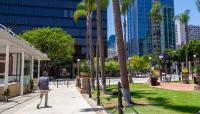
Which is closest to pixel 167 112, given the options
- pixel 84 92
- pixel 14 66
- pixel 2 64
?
pixel 84 92

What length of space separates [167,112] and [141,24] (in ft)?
395

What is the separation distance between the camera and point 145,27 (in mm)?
137250

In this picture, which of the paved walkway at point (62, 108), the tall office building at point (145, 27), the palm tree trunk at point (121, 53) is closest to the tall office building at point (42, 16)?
the tall office building at point (145, 27)

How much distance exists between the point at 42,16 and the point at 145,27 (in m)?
44.3

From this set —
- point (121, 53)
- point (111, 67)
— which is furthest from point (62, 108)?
point (111, 67)

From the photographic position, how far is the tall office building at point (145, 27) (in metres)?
104

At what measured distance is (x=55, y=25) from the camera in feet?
354

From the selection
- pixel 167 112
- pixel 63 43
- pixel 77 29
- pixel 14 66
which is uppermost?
pixel 77 29

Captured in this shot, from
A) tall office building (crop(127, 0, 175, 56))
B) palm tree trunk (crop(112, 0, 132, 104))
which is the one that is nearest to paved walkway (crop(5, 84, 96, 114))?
palm tree trunk (crop(112, 0, 132, 104))

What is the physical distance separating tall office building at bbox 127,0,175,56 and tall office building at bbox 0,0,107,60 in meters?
11.9

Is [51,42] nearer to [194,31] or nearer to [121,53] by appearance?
[121,53]

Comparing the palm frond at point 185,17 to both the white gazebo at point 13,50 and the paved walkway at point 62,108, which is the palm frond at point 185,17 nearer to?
the white gazebo at point 13,50

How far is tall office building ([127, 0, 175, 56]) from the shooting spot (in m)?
104

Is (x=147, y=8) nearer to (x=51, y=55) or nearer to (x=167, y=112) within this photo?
(x=51, y=55)
